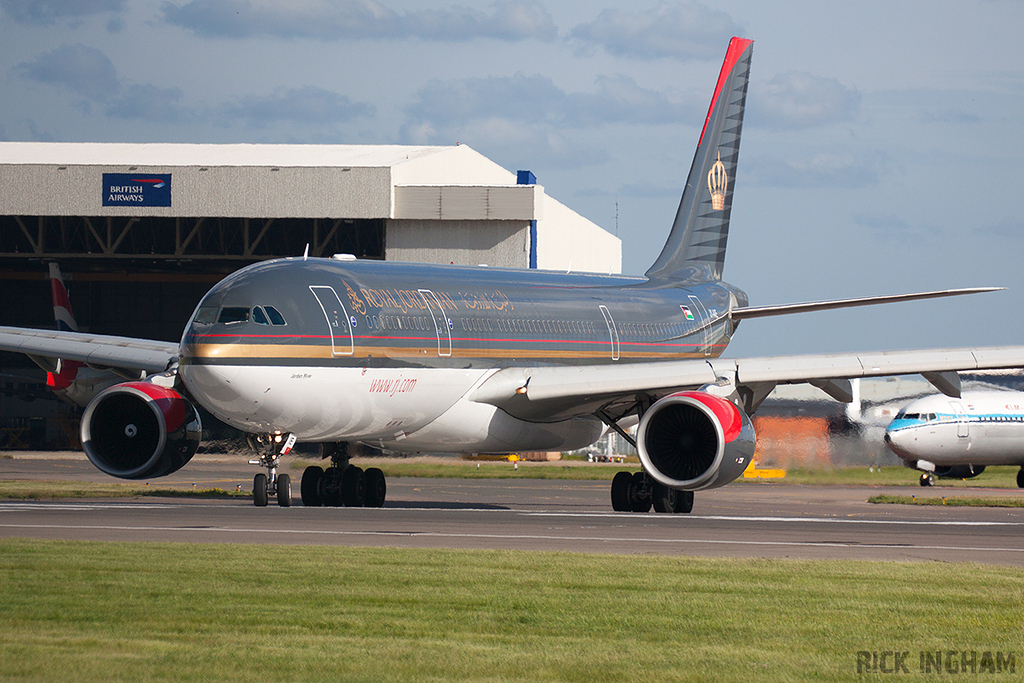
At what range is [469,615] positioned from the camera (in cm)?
1045

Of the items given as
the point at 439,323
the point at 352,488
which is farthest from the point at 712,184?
the point at 352,488

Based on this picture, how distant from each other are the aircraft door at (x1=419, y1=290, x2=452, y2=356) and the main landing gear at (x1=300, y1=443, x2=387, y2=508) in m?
2.87

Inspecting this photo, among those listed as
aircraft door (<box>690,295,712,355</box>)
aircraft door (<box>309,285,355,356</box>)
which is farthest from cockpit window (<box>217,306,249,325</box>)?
aircraft door (<box>690,295,712,355</box>)

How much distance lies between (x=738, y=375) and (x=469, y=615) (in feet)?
39.9

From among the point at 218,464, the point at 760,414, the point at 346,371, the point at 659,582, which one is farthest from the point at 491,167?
the point at 659,582

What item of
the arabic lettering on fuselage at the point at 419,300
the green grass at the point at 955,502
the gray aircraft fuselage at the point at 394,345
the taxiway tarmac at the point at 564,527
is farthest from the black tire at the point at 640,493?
the green grass at the point at 955,502

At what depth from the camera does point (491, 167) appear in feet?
188

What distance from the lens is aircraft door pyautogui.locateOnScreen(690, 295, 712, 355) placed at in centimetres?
3072

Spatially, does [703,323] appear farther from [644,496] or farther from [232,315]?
[232,315]

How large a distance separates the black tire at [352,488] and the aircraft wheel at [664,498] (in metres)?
5.06

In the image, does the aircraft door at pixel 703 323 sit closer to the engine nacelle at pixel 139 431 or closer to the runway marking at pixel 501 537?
the engine nacelle at pixel 139 431

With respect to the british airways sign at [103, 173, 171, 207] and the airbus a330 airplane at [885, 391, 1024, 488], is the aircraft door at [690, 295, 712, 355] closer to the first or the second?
the airbus a330 airplane at [885, 391, 1024, 488]

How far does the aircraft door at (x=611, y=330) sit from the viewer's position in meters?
27.3

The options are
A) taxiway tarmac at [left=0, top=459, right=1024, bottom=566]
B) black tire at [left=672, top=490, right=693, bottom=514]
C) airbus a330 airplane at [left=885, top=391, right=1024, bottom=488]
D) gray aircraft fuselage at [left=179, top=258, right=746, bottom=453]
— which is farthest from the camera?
airbus a330 airplane at [left=885, top=391, right=1024, bottom=488]
